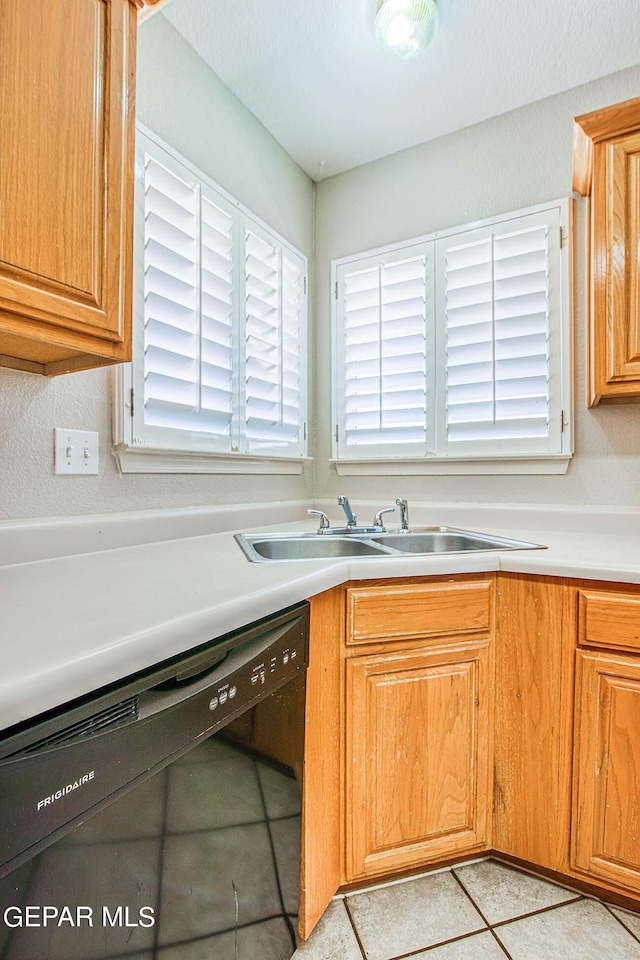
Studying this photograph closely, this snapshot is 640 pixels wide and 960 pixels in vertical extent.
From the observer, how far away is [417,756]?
1255 millimetres

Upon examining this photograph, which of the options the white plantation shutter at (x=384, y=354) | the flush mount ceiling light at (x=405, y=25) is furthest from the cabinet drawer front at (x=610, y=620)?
the flush mount ceiling light at (x=405, y=25)

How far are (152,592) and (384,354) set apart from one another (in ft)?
5.32

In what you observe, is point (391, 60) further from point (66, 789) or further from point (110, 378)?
point (66, 789)

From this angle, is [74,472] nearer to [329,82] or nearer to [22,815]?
[22,815]

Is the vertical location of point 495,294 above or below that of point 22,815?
above

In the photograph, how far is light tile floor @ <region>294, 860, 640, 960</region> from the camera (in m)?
1.10

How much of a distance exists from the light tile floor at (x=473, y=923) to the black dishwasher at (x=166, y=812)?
0.24 metres

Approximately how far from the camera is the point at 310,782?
1.09 meters

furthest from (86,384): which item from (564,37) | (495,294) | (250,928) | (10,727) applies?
(564,37)

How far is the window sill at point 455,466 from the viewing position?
1831mm

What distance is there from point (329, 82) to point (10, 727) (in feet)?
7.19

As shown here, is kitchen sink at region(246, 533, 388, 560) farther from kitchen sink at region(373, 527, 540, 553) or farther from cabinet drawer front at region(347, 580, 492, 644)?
cabinet drawer front at region(347, 580, 492, 644)

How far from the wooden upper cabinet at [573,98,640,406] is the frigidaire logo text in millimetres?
1638

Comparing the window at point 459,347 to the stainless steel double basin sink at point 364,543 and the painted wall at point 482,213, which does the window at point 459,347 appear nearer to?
the painted wall at point 482,213
